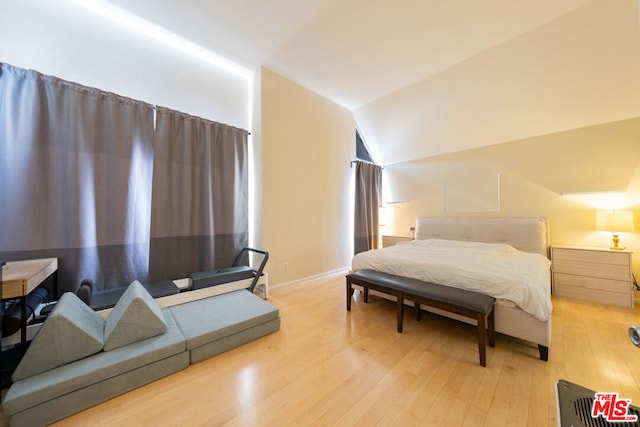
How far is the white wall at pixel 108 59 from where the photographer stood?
204 cm

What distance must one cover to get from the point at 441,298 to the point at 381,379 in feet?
2.79

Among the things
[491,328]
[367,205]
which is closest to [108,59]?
[367,205]

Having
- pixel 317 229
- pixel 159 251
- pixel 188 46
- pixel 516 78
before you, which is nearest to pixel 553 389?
pixel 317 229

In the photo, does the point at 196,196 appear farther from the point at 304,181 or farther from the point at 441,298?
the point at 441,298

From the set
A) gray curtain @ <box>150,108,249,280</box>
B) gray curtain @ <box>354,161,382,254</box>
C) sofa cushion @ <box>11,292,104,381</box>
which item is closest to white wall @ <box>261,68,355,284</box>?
gray curtain @ <box>354,161,382,254</box>

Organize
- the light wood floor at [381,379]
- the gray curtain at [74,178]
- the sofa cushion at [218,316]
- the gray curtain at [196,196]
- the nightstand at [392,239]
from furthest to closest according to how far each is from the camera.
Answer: the nightstand at [392,239] → the gray curtain at [196,196] → the gray curtain at [74,178] → the sofa cushion at [218,316] → the light wood floor at [381,379]

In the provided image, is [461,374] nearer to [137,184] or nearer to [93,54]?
[137,184]

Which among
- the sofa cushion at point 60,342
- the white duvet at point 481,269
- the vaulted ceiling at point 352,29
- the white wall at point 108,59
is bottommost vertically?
the sofa cushion at point 60,342

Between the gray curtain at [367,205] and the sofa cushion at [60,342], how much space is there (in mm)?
3806

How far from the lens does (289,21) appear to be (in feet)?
8.24

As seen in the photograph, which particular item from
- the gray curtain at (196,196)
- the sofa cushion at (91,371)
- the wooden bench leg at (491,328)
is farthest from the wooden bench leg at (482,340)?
the gray curtain at (196,196)

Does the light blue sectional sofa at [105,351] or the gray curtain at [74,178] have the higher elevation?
the gray curtain at [74,178]

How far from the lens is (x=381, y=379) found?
1582mm

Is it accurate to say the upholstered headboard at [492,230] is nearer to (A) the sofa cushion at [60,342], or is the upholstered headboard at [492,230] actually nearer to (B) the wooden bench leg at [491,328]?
(B) the wooden bench leg at [491,328]
